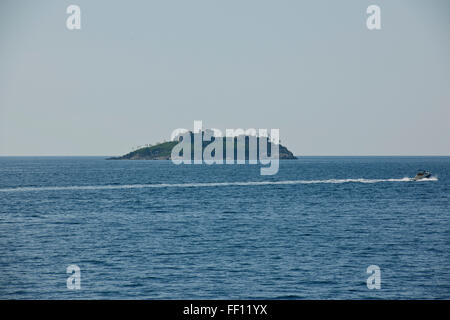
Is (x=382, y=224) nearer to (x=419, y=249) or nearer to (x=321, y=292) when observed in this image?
(x=419, y=249)

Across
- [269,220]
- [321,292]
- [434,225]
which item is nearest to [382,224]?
[434,225]

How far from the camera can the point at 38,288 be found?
127ft

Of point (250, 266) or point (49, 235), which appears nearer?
point (250, 266)

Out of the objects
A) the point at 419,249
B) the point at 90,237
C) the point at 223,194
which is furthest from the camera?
the point at 223,194

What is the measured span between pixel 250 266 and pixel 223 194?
70126 mm

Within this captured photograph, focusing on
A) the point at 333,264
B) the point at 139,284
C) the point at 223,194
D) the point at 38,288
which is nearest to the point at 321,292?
the point at 333,264
